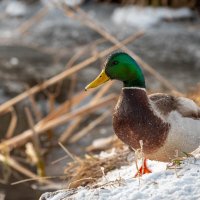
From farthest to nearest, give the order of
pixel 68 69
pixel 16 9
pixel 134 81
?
pixel 16 9 → pixel 68 69 → pixel 134 81

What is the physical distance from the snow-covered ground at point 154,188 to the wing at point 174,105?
0.54 m

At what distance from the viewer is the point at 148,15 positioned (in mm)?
10336

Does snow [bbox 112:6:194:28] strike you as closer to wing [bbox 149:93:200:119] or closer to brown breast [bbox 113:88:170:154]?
wing [bbox 149:93:200:119]

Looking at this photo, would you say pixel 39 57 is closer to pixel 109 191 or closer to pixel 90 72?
pixel 90 72

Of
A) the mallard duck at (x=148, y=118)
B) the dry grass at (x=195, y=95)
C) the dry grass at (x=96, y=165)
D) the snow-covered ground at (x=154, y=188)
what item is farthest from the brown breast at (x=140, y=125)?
the dry grass at (x=195, y=95)

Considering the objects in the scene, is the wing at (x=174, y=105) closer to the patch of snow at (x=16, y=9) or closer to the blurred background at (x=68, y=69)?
the blurred background at (x=68, y=69)

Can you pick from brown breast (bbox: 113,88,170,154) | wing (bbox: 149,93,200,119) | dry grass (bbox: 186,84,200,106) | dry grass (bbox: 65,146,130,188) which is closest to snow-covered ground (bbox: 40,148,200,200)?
brown breast (bbox: 113,88,170,154)

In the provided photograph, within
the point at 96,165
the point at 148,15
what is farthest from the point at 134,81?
the point at 148,15

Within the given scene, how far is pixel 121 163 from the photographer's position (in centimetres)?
411

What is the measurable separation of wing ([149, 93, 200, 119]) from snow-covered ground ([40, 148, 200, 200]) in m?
0.54

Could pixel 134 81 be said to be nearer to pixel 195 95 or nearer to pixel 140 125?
pixel 140 125

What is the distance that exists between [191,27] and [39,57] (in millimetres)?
2480

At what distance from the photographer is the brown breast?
336 centimetres

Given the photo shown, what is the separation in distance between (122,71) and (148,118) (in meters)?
0.33
